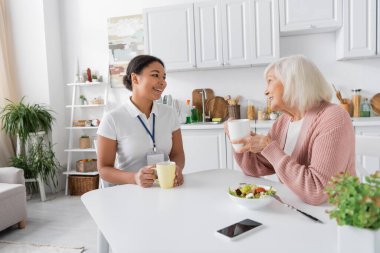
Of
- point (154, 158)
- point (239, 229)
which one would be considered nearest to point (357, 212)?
point (239, 229)

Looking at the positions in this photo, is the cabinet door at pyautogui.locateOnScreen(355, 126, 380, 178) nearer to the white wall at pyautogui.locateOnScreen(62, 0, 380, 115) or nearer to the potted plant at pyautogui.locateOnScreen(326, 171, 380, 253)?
the white wall at pyautogui.locateOnScreen(62, 0, 380, 115)

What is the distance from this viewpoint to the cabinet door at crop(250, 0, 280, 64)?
3.28 metres

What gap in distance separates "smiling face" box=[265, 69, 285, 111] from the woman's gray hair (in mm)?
15

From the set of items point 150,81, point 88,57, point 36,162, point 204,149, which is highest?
point 88,57

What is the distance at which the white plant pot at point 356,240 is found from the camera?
2.09ft

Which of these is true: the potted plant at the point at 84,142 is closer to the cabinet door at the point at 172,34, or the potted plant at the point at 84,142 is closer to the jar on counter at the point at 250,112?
the cabinet door at the point at 172,34

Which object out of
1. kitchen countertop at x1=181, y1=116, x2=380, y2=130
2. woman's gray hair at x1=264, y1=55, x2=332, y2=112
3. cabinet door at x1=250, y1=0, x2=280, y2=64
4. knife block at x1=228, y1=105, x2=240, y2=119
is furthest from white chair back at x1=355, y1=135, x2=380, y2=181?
knife block at x1=228, y1=105, x2=240, y2=119

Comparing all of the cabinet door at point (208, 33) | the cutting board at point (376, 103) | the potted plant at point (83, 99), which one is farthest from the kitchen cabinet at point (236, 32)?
the potted plant at point (83, 99)

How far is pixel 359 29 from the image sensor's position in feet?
10.2

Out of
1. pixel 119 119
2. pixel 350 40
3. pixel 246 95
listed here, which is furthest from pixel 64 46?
pixel 350 40

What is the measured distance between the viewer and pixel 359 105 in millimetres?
3424

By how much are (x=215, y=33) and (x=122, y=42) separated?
52.3 inches

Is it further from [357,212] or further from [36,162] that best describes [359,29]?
[36,162]

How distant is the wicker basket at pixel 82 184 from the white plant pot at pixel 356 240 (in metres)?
3.66
